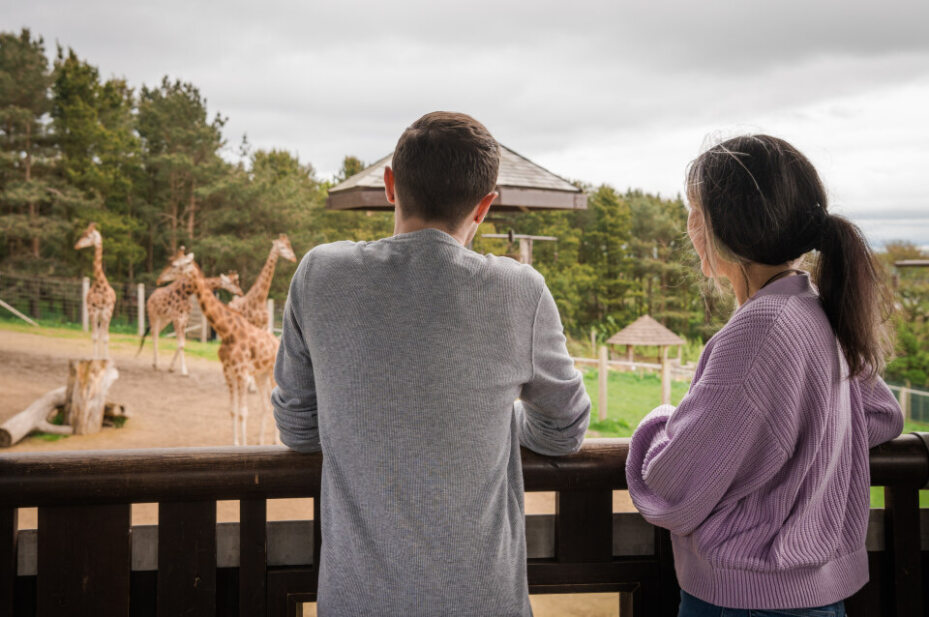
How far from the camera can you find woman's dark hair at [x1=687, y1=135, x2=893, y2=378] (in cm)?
77

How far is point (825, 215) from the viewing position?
2.60 ft

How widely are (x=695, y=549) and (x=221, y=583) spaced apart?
0.55 m

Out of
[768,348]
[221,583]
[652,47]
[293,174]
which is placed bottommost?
[221,583]

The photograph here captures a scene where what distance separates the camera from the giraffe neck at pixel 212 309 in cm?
552

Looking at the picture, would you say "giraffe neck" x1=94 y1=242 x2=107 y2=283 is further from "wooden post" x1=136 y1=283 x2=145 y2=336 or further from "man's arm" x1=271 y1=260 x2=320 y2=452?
"man's arm" x1=271 y1=260 x2=320 y2=452

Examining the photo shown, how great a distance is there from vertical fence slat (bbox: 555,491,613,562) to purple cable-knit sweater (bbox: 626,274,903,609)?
0.12 m

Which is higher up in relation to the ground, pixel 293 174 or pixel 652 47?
pixel 652 47

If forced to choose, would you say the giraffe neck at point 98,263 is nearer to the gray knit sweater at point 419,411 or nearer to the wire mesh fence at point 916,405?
the gray knit sweater at point 419,411

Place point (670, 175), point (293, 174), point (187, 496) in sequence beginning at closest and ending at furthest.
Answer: point (187, 496)
point (293, 174)
point (670, 175)

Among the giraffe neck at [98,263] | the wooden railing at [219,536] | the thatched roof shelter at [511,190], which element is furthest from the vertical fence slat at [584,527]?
the giraffe neck at [98,263]

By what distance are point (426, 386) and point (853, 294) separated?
1.45 feet

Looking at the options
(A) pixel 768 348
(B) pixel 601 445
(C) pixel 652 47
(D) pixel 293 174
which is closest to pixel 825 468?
(A) pixel 768 348

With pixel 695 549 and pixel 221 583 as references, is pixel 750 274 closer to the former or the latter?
pixel 695 549

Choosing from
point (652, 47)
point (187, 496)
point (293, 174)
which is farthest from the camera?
point (652, 47)
